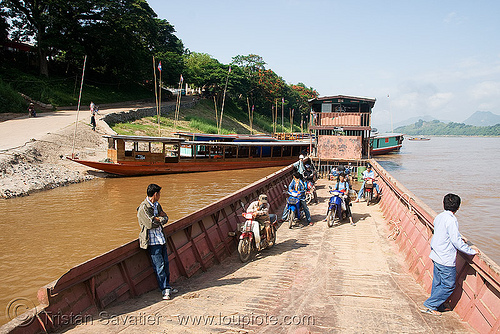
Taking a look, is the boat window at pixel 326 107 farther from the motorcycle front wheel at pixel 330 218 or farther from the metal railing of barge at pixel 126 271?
the metal railing of barge at pixel 126 271

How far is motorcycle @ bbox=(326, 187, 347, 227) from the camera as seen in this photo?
9.52m

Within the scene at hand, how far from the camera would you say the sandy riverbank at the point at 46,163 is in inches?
618

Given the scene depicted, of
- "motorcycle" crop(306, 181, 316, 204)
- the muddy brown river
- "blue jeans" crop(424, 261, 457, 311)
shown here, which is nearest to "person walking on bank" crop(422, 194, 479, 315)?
"blue jeans" crop(424, 261, 457, 311)

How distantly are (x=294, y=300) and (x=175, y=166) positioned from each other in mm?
19339

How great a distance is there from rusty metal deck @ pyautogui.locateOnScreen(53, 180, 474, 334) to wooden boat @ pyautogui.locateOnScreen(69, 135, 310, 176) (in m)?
15.6

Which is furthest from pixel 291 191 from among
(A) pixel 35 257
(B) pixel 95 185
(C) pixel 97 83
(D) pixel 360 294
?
(C) pixel 97 83

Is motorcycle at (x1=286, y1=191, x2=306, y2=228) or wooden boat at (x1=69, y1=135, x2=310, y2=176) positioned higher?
wooden boat at (x1=69, y1=135, x2=310, y2=176)

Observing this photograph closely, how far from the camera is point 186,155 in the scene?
82.6 ft

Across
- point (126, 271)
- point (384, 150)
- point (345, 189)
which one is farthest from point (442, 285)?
point (384, 150)

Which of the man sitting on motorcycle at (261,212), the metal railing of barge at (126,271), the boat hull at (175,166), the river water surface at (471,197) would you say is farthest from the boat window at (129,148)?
the river water surface at (471,197)

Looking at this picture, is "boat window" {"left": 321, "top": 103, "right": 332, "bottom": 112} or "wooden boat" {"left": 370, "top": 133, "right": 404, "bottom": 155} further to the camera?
"wooden boat" {"left": 370, "top": 133, "right": 404, "bottom": 155}

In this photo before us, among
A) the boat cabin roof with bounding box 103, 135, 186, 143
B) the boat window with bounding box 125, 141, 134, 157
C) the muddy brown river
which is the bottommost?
the muddy brown river

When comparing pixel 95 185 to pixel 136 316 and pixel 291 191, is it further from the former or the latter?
pixel 136 316

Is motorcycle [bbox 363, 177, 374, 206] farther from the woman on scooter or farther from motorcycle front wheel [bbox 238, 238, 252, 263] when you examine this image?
motorcycle front wheel [bbox 238, 238, 252, 263]
